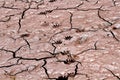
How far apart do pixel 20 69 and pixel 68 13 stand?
1601 millimetres

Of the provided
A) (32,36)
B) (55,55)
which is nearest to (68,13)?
(32,36)

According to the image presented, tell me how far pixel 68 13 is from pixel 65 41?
91 centimetres

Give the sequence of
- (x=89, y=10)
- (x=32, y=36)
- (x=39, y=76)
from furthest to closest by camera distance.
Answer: (x=89, y=10) < (x=32, y=36) < (x=39, y=76)

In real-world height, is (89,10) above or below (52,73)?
above

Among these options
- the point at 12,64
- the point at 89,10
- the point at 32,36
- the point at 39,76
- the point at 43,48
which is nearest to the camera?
the point at 39,76

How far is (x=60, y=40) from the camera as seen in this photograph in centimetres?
427

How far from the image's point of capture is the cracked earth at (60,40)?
3570mm

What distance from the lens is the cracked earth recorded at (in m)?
3.57

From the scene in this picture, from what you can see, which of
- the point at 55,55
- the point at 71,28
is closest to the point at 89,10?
the point at 71,28

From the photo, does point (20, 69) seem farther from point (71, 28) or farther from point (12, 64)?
point (71, 28)

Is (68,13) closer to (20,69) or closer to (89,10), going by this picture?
(89,10)

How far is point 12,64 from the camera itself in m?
3.85

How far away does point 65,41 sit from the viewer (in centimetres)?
423

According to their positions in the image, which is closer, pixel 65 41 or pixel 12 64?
pixel 12 64
